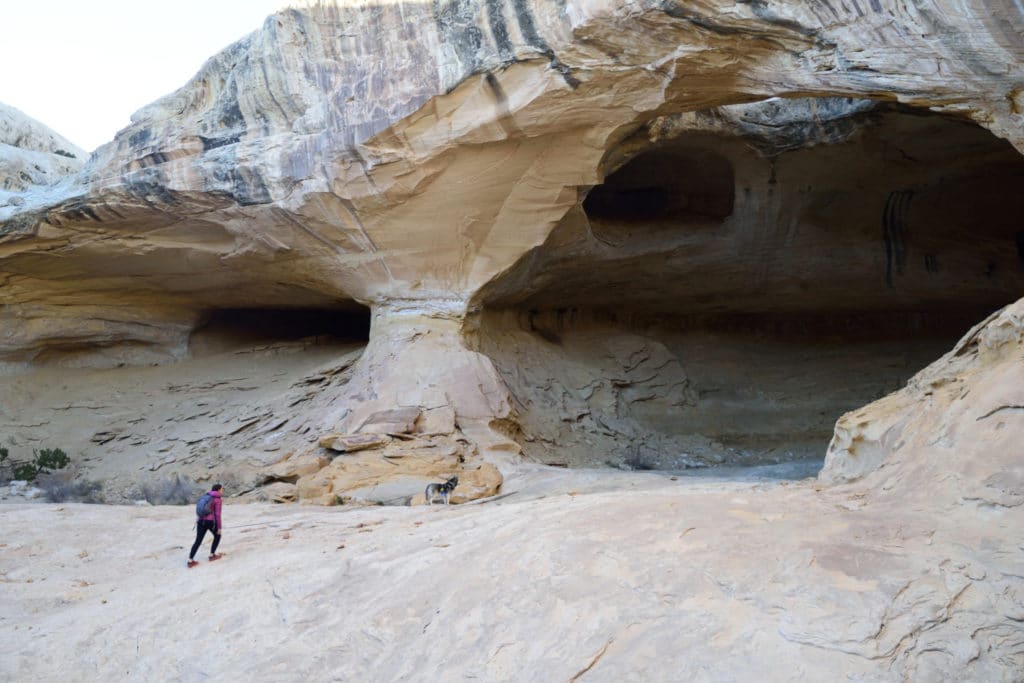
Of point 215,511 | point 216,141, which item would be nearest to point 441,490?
point 215,511

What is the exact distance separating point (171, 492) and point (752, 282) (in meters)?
7.46

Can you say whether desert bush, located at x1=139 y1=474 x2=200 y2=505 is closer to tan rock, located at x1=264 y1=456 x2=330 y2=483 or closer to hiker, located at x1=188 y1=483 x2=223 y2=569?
tan rock, located at x1=264 y1=456 x2=330 y2=483

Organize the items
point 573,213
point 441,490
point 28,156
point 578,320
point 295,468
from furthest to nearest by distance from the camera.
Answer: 1. point 28,156
2. point 578,320
3. point 573,213
4. point 295,468
5. point 441,490

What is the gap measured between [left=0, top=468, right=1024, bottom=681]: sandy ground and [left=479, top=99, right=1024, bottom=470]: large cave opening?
5.01 metres

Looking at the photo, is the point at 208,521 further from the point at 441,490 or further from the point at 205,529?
the point at 441,490

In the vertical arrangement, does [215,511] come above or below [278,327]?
below

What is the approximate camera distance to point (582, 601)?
3199 millimetres

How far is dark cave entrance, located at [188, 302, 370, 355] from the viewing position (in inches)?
478

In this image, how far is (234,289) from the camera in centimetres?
1117

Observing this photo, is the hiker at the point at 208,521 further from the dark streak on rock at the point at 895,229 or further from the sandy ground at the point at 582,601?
the dark streak on rock at the point at 895,229

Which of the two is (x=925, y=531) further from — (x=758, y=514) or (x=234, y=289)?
(x=234, y=289)

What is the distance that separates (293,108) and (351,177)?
0.98m

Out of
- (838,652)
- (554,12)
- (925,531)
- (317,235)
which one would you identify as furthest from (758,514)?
(317,235)

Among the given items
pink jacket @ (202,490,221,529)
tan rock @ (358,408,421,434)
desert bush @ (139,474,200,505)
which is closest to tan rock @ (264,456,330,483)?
tan rock @ (358,408,421,434)
